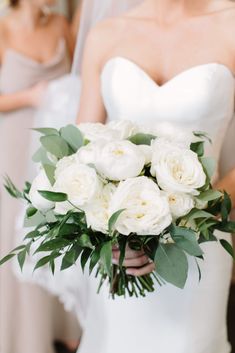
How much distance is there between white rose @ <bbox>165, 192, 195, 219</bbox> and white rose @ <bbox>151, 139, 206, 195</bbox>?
0.01 metres

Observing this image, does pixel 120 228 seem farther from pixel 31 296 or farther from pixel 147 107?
pixel 31 296

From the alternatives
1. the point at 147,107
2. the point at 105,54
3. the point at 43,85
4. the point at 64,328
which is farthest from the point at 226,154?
the point at 64,328

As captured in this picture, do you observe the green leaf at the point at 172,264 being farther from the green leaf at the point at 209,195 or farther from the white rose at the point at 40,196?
the white rose at the point at 40,196

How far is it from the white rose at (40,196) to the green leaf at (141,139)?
0.18 m

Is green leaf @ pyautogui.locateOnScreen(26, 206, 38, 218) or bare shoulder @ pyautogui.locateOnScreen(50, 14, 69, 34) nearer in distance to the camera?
green leaf @ pyautogui.locateOnScreen(26, 206, 38, 218)

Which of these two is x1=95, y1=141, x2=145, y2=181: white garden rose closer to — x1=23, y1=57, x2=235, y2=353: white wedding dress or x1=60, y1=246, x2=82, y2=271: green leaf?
x1=60, y1=246, x2=82, y2=271: green leaf

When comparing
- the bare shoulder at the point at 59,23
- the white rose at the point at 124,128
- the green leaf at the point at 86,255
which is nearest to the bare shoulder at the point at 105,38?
the white rose at the point at 124,128

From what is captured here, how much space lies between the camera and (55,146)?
0.99 meters

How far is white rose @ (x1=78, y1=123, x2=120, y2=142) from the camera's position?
0.94m

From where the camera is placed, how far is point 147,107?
1.24 metres

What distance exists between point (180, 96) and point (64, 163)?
41cm

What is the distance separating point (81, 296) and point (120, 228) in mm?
835

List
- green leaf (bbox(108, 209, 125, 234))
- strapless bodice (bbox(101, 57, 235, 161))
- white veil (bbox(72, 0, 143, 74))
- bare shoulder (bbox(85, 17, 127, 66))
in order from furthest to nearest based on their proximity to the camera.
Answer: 1. white veil (bbox(72, 0, 143, 74))
2. bare shoulder (bbox(85, 17, 127, 66))
3. strapless bodice (bbox(101, 57, 235, 161))
4. green leaf (bbox(108, 209, 125, 234))

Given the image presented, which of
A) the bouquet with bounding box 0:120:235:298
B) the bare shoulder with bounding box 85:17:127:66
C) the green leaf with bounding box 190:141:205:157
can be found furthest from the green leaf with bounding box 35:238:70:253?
the bare shoulder with bounding box 85:17:127:66
